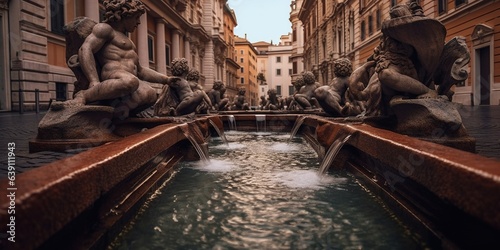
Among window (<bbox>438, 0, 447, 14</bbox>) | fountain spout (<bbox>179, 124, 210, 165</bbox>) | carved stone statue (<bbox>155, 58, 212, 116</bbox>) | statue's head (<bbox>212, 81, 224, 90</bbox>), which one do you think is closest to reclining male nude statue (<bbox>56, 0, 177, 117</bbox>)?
fountain spout (<bbox>179, 124, 210, 165</bbox>)

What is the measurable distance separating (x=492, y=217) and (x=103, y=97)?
333cm

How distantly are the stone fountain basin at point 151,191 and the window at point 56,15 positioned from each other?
48.0 ft

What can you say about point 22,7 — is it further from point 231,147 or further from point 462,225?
point 462,225

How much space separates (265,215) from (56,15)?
1602 cm

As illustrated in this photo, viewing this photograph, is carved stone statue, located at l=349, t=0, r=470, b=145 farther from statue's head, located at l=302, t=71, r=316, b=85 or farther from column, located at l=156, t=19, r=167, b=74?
column, located at l=156, t=19, r=167, b=74

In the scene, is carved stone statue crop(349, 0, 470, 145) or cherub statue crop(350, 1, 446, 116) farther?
cherub statue crop(350, 1, 446, 116)

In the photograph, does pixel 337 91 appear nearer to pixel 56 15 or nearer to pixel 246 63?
pixel 56 15

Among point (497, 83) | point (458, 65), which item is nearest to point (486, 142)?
point (458, 65)

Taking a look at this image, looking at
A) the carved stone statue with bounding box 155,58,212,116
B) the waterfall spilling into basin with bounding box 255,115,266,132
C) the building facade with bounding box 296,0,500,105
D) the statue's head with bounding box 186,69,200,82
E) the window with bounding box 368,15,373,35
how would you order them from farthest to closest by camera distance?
the window with bounding box 368,15,373,35 < the building facade with bounding box 296,0,500,105 < the waterfall spilling into basin with bounding box 255,115,266,132 < the statue's head with bounding box 186,69,200,82 < the carved stone statue with bounding box 155,58,212,116

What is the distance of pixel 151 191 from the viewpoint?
283cm

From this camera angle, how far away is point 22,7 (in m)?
13.1

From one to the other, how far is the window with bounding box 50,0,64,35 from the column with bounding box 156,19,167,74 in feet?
33.5

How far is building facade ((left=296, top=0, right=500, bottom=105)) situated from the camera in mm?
14258

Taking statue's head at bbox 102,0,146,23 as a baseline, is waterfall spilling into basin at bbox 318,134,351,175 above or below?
below
